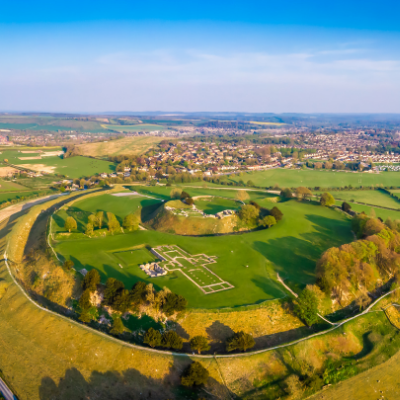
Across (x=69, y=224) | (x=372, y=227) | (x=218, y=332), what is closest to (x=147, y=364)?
(x=218, y=332)

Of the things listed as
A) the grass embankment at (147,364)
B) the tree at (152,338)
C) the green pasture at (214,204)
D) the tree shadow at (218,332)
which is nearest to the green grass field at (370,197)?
the green pasture at (214,204)

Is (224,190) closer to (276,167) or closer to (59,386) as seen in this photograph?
(276,167)

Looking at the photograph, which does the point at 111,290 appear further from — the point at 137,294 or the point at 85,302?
the point at 137,294

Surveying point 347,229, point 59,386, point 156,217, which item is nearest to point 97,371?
point 59,386

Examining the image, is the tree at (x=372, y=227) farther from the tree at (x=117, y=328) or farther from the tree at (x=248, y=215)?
the tree at (x=117, y=328)

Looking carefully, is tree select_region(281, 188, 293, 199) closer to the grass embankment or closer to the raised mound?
the raised mound

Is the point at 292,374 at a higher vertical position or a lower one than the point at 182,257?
lower
